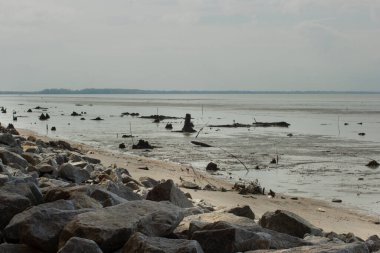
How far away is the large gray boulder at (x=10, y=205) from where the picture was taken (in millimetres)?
5766

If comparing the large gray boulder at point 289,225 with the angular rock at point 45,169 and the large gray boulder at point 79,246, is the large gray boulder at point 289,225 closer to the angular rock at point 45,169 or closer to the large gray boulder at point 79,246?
the large gray boulder at point 79,246

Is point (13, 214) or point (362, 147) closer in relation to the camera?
point (13, 214)

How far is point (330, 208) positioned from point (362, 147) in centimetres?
1828

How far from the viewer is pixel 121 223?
5090 millimetres

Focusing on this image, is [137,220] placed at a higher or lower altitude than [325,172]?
higher

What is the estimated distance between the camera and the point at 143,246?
463 centimetres

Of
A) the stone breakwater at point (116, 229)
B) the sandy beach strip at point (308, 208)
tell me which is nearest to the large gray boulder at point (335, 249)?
the stone breakwater at point (116, 229)

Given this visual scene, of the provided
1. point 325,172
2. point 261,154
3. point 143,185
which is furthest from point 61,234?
point 261,154

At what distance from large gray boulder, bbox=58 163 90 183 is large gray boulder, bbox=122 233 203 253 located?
550 centimetres

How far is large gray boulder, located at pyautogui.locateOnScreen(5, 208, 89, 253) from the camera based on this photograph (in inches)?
200

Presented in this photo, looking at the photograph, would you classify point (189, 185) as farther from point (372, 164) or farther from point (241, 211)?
point (372, 164)

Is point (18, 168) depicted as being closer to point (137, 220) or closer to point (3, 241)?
point (3, 241)

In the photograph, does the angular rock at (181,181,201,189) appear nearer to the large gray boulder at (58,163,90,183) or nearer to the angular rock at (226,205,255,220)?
the large gray boulder at (58,163,90,183)

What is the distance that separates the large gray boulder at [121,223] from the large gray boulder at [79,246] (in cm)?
30
